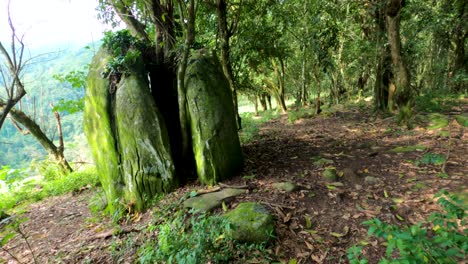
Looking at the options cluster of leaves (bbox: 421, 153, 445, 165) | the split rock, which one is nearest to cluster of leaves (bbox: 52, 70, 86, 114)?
the split rock

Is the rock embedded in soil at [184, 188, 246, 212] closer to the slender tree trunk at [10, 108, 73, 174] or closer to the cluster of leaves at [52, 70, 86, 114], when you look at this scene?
the cluster of leaves at [52, 70, 86, 114]

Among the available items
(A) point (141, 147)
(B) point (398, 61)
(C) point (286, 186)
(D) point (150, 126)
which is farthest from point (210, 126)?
(B) point (398, 61)

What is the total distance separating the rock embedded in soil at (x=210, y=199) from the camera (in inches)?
151

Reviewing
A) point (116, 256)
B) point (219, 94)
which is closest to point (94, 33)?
point (219, 94)

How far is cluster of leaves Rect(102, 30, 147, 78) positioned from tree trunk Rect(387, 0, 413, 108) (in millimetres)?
6182

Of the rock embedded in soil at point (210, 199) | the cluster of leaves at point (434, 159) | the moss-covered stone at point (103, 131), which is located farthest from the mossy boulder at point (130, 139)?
the cluster of leaves at point (434, 159)

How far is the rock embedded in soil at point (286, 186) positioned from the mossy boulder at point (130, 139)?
187 cm

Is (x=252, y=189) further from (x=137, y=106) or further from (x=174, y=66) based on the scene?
(x=174, y=66)

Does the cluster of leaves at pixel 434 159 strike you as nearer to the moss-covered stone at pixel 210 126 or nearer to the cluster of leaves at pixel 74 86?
the moss-covered stone at pixel 210 126

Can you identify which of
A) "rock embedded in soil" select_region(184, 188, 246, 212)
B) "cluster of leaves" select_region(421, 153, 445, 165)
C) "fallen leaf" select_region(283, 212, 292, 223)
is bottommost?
"fallen leaf" select_region(283, 212, 292, 223)

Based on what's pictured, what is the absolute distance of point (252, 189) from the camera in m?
4.27

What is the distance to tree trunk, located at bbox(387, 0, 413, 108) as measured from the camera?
654 centimetres

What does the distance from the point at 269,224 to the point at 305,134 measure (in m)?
5.00

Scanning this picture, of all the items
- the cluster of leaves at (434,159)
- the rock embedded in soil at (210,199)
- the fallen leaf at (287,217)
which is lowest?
the fallen leaf at (287,217)
